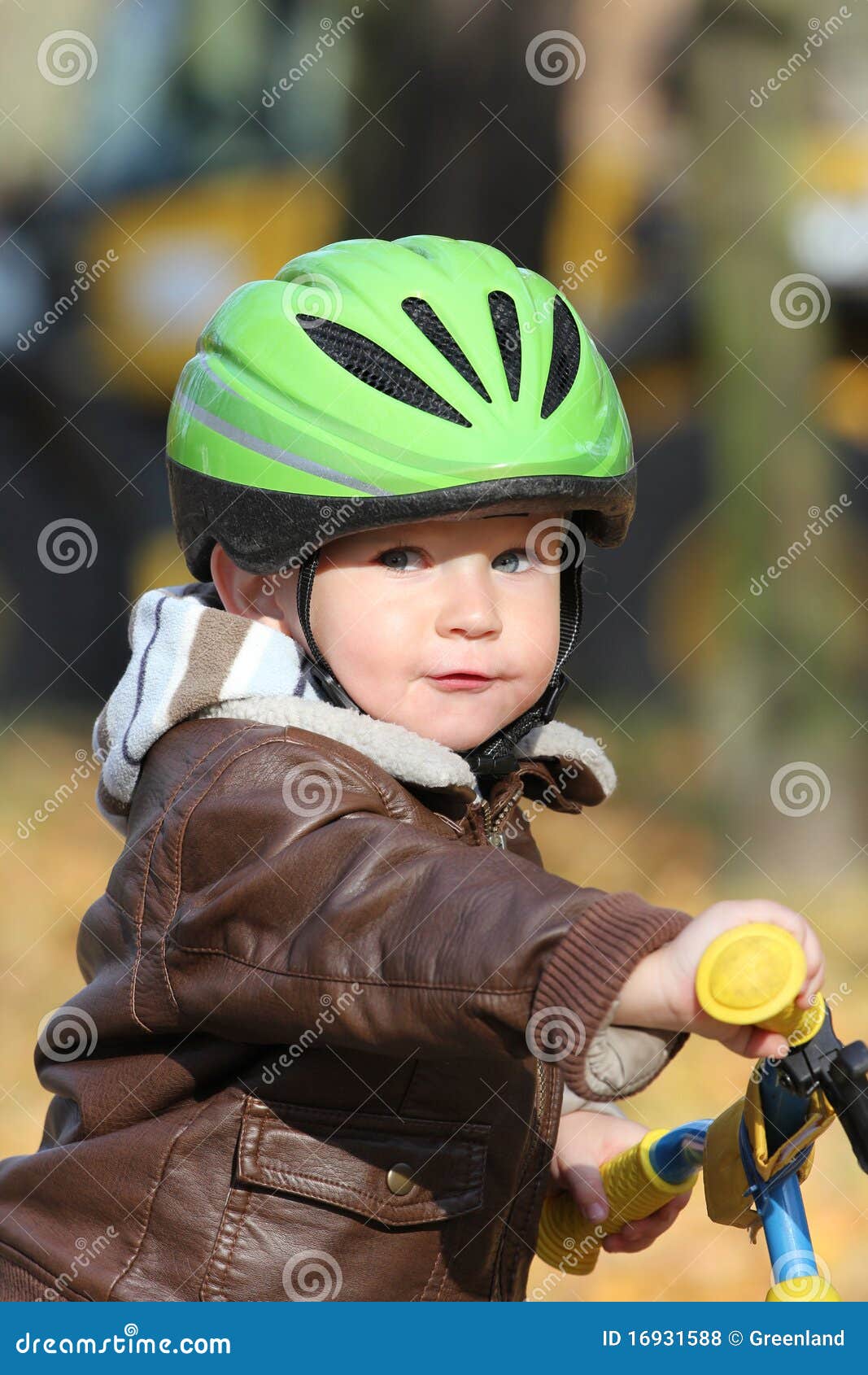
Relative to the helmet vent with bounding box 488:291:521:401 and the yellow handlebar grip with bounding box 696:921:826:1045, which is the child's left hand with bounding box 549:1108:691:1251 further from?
the helmet vent with bounding box 488:291:521:401

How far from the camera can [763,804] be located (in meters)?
7.95

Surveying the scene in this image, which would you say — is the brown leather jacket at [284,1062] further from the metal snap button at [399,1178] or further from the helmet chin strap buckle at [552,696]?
the helmet chin strap buckle at [552,696]

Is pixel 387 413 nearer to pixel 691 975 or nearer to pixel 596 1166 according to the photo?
pixel 691 975

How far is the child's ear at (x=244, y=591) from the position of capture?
260cm

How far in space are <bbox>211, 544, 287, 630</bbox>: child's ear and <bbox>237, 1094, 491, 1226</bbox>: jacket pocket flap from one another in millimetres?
773

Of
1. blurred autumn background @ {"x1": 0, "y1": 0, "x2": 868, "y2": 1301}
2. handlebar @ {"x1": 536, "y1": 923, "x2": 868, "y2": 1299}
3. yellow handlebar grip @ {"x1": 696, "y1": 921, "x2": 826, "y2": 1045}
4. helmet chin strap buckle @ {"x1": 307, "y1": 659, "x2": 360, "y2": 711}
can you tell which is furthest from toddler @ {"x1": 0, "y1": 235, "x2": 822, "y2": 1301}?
blurred autumn background @ {"x1": 0, "y1": 0, "x2": 868, "y2": 1301}

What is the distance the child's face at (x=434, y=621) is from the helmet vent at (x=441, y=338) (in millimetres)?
215

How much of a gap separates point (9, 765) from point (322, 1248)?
6735mm

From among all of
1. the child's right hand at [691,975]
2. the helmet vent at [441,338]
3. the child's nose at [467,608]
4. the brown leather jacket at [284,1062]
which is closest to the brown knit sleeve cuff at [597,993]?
the child's right hand at [691,975]

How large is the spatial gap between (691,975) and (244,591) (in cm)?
127

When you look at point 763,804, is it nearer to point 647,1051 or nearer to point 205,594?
point 205,594

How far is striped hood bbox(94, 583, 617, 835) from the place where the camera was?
2.28 metres

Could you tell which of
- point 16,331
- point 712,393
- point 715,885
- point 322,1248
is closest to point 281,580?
point 322,1248

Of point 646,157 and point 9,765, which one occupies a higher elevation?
point 646,157
